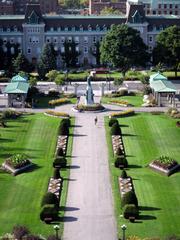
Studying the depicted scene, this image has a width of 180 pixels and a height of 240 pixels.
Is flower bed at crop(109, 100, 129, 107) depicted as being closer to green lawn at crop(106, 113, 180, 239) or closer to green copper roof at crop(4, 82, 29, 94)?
green lawn at crop(106, 113, 180, 239)

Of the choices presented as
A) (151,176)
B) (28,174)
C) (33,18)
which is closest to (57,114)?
(28,174)

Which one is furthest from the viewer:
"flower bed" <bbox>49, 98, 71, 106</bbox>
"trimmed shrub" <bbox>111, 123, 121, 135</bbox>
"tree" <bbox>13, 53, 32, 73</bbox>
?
"tree" <bbox>13, 53, 32, 73</bbox>

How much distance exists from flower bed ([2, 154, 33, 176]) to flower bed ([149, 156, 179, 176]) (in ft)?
44.2

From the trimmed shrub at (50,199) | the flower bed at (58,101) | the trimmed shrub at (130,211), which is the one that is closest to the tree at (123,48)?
the flower bed at (58,101)

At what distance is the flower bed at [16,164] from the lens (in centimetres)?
6119

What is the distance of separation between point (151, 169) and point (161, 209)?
11.3 m

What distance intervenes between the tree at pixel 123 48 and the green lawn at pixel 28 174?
36.5 m

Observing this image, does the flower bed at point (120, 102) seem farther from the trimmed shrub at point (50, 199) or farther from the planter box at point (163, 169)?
the trimmed shrub at point (50, 199)

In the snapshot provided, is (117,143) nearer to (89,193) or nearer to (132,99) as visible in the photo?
(89,193)

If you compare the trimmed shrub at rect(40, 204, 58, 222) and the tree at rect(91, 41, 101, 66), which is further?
the tree at rect(91, 41, 101, 66)

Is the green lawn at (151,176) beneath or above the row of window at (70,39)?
beneath

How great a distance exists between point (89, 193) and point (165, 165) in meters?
10.5

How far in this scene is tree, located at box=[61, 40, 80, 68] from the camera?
142 m

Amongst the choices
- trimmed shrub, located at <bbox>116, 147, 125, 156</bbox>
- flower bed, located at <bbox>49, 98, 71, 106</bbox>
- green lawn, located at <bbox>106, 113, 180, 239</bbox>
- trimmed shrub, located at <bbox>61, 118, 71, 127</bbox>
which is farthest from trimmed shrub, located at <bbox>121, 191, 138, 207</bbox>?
flower bed, located at <bbox>49, 98, 71, 106</bbox>
